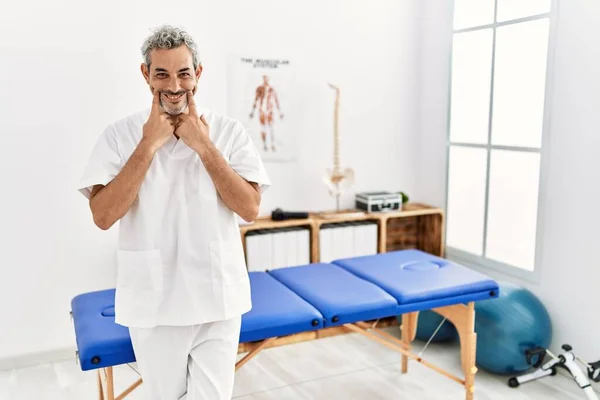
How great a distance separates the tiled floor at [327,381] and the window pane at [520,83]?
1306 millimetres

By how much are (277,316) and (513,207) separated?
1780mm

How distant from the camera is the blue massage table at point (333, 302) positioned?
2.07 metres

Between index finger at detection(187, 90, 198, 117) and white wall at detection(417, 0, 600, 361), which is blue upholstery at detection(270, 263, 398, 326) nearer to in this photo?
index finger at detection(187, 90, 198, 117)

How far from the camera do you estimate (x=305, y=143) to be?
146 inches

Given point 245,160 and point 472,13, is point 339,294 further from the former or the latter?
point 472,13

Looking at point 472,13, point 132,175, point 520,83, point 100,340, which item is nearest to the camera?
point 132,175

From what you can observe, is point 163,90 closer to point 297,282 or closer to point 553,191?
point 297,282

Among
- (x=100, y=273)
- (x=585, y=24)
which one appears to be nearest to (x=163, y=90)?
(x=100, y=273)

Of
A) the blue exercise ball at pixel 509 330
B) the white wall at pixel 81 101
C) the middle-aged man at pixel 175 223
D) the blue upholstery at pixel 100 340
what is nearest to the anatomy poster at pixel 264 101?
the white wall at pixel 81 101

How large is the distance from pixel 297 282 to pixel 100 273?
1.31 metres

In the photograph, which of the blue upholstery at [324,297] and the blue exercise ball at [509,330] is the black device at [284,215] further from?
the blue exercise ball at [509,330]

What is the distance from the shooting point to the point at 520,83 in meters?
3.28

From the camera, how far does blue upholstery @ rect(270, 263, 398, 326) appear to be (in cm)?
234

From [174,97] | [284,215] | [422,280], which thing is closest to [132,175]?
[174,97]
